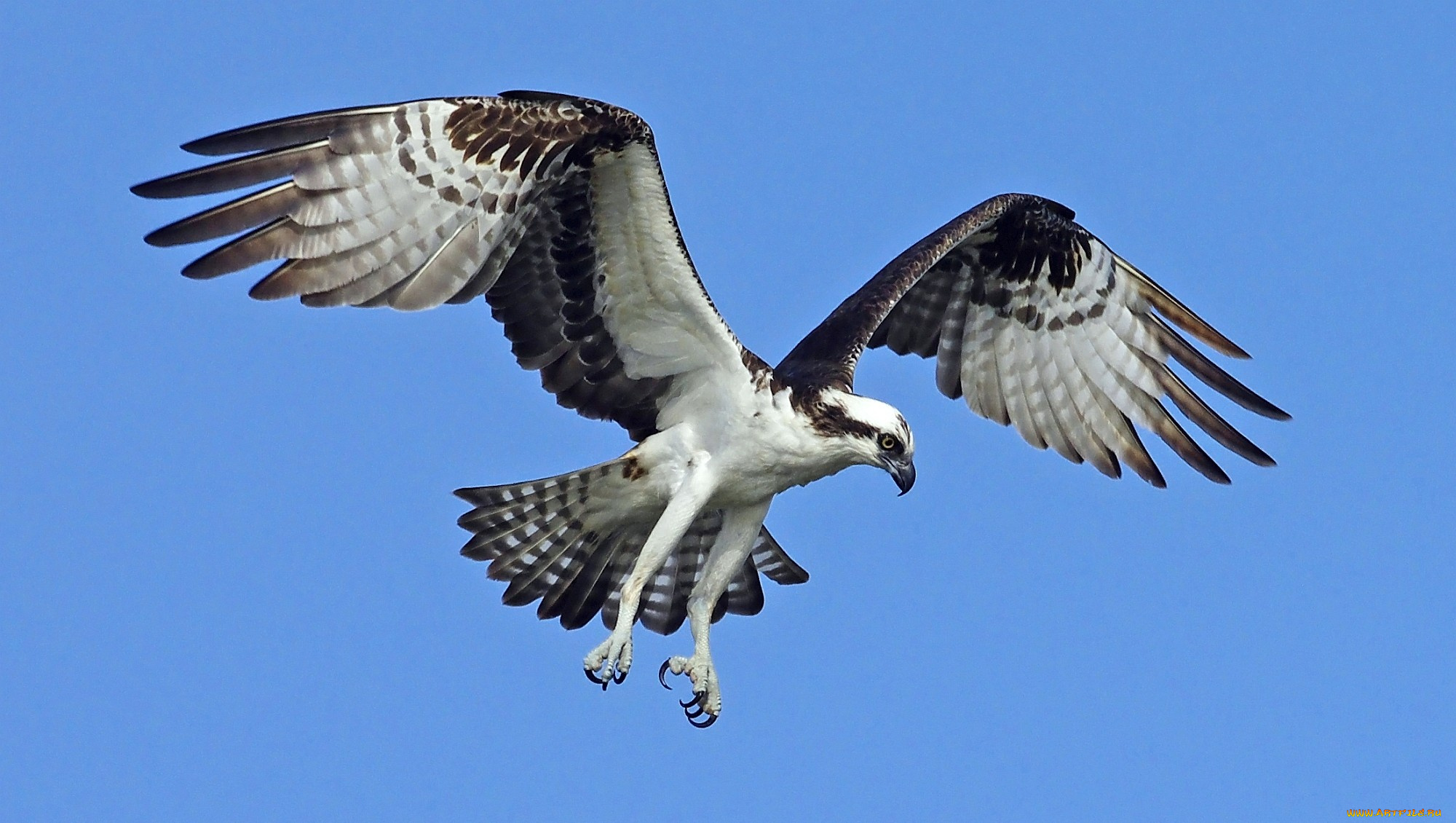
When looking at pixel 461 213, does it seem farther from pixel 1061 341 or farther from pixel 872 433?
pixel 1061 341

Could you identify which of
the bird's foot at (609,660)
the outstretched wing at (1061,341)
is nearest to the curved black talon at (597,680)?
the bird's foot at (609,660)

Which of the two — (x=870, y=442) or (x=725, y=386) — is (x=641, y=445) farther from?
(x=870, y=442)

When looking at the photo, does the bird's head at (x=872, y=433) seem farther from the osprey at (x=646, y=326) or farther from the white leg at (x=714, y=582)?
the white leg at (x=714, y=582)

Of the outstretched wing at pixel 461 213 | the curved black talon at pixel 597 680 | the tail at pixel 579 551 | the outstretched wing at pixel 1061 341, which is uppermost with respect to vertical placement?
the outstretched wing at pixel 1061 341

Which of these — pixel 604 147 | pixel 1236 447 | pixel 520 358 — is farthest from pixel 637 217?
pixel 1236 447

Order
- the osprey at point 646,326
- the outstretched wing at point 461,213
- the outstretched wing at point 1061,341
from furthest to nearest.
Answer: the outstretched wing at point 1061,341 < the osprey at point 646,326 < the outstretched wing at point 461,213

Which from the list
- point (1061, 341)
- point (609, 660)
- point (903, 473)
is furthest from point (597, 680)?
point (1061, 341)

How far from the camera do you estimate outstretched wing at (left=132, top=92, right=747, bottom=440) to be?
8.81 m

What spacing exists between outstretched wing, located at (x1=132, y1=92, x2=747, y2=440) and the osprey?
0.04 ft

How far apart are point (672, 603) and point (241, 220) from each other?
385 centimetres

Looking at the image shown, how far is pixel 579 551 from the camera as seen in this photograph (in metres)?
11.1

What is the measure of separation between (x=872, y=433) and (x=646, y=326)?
1377 mm

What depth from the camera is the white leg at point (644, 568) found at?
10031 mm

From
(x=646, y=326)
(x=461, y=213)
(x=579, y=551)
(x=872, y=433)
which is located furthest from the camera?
(x=579, y=551)
